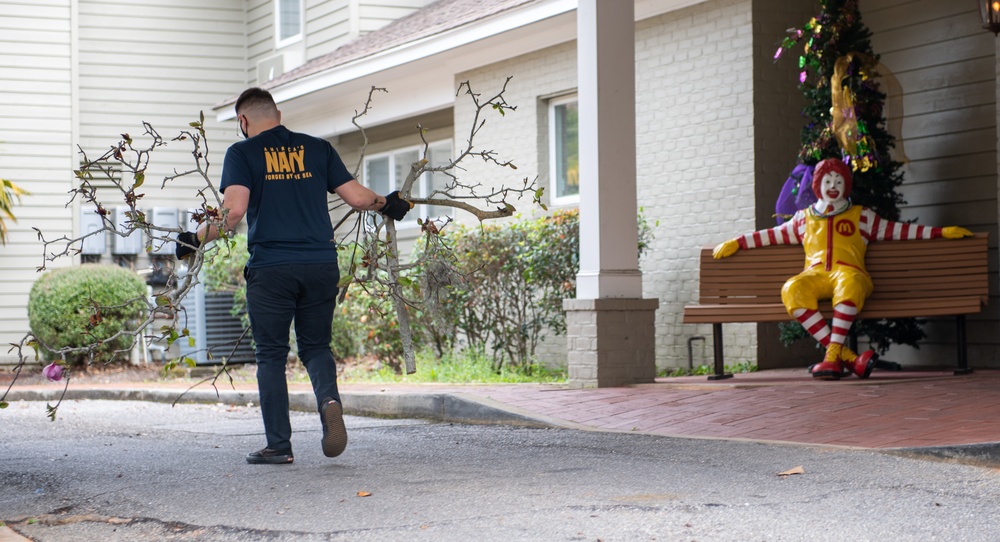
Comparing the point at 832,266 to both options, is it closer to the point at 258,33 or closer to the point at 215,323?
the point at 215,323

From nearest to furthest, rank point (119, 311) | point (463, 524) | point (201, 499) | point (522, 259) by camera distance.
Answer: point (463, 524), point (201, 499), point (522, 259), point (119, 311)

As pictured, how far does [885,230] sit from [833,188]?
23.2 inches

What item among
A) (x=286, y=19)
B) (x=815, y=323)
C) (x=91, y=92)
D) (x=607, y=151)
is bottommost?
(x=815, y=323)

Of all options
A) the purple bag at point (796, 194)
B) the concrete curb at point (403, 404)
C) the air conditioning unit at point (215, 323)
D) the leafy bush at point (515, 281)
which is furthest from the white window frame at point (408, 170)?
the purple bag at point (796, 194)

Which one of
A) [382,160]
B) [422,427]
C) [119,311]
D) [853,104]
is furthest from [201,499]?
[382,160]

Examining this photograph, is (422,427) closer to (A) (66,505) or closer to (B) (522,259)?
(A) (66,505)

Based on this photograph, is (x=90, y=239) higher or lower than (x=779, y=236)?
higher

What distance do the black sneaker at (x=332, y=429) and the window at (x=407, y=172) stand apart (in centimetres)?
1003

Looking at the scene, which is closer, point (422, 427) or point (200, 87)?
point (422, 427)

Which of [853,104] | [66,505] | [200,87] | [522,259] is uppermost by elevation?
[200,87]

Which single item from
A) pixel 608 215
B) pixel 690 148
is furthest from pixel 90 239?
pixel 608 215

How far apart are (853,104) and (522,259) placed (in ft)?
12.0

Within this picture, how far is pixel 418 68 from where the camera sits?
15375 millimetres

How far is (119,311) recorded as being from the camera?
16.6m
